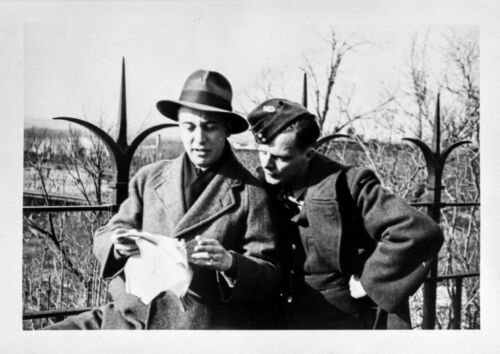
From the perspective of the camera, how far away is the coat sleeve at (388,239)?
314 centimetres

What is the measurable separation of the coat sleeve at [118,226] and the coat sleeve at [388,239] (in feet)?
3.71

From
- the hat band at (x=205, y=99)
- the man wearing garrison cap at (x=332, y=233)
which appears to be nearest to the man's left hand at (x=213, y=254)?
the man wearing garrison cap at (x=332, y=233)

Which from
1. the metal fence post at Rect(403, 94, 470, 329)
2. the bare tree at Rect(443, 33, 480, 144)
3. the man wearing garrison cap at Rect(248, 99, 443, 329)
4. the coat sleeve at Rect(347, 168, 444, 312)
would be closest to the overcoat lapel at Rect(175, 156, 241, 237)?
the man wearing garrison cap at Rect(248, 99, 443, 329)

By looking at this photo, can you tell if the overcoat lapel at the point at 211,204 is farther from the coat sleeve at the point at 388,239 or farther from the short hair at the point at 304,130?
the coat sleeve at the point at 388,239

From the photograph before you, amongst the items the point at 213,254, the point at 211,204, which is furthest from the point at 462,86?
the point at 213,254

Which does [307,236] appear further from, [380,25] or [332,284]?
[380,25]

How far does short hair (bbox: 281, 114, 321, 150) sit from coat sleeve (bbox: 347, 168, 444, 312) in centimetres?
27

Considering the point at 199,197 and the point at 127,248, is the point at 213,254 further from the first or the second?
the point at 127,248

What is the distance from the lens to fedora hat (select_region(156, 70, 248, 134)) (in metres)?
3.18

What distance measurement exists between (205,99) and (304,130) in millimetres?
553

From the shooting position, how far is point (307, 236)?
3191 millimetres

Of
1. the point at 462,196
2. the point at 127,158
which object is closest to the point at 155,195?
the point at 127,158

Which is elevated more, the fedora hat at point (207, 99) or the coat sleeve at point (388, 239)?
the fedora hat at point (207, 99)

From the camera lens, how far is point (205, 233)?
10.3 ft
